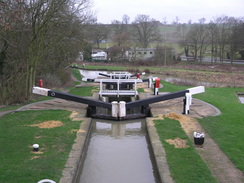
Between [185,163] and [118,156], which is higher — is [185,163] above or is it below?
above

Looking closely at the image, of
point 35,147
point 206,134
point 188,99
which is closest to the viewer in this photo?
point 35,147

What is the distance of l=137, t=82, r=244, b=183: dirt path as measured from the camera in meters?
6.28

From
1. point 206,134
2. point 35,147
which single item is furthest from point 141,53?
point 35,147

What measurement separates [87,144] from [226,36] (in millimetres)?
58916

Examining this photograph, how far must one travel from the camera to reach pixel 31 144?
806cm

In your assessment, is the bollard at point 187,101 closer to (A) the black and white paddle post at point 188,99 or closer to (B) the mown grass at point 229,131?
(A) the black and white paddle post at point 188,99

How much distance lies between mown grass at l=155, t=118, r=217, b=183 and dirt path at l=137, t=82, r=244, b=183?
20cm

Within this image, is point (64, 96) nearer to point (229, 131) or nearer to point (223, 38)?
point (229, 131)

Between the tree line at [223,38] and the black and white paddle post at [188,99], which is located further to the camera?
the tree line at [223,38]

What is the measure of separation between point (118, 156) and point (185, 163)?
6.97 ft

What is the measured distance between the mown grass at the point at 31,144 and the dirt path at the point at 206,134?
355cm

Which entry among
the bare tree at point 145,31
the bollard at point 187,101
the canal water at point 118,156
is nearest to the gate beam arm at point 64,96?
the canal water at point 118,156

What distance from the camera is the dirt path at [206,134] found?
6.28m

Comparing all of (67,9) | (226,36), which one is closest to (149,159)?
(67,9)
